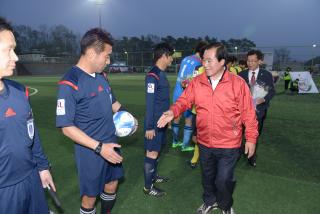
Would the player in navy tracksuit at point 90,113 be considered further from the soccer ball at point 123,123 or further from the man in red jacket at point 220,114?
the man in red jacket at point 220,114

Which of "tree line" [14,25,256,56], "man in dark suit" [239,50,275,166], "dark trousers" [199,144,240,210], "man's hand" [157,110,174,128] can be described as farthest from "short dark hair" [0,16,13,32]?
"tree line" [14,25,256,56]

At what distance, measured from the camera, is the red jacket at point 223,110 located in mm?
3781

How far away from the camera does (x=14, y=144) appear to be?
7.49 feet

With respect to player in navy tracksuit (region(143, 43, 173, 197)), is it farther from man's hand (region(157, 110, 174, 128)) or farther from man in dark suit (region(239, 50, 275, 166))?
man in dark suit (region(239, 50, 275, 166))

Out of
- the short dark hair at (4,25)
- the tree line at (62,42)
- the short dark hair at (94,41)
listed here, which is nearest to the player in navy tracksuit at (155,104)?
the short dark hair at (94,41)

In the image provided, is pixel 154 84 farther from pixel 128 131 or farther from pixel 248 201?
pixel 248 201

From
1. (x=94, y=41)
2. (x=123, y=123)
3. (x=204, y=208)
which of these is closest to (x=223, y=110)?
(x=123, y=123)

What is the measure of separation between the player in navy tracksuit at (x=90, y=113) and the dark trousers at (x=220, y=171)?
1.37 metres

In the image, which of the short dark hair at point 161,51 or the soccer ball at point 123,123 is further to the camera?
the short dark hair at point 161,51

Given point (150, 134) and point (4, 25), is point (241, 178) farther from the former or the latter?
point (4, 25)

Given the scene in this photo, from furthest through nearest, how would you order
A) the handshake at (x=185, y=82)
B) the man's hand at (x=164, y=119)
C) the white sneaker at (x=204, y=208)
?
the handshake at (x=185, y=82)
the white sneaker at (x=204, y=208)
the man's hand at (x=164, y=119)

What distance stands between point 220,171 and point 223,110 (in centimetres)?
79

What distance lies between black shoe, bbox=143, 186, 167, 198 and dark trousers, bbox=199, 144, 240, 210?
3.05 feet

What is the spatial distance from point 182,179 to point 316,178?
2.38 m
